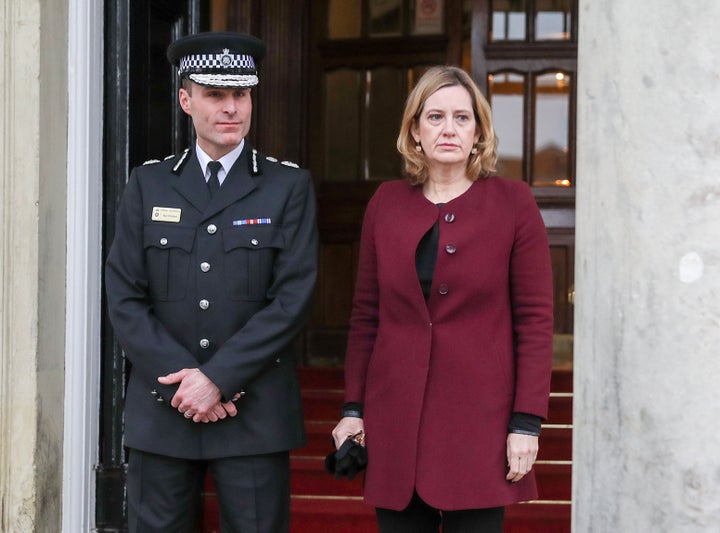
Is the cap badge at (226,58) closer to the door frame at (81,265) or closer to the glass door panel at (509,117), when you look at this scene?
the door frame at (81,265)

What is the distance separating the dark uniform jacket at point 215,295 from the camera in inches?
118

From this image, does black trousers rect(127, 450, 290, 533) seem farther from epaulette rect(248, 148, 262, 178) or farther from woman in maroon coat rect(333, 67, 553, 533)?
epaulette rect(248, 148, 262, 178)

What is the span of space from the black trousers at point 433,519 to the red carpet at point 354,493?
184 centimetres

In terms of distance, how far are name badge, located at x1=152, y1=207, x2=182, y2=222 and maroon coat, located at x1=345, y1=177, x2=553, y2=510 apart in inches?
24.9

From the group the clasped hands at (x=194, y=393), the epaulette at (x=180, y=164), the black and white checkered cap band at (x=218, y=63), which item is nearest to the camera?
the clasped hands at (x=194, y=393)

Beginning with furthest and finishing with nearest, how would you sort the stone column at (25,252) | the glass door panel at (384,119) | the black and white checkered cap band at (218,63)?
the glass door panel at (384,119), the stone column at (25,252), the black and white checkered cap band at (218,63)

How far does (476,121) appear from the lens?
2844mm

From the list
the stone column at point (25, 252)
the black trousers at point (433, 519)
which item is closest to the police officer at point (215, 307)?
the black trousers at point (433, 519)

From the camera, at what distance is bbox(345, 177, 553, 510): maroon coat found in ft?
8.96

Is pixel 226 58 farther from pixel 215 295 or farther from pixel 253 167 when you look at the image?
pixel 215 295

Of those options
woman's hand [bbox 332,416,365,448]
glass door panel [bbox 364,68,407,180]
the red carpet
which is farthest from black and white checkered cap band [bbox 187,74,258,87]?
glass door panel [bbox 364,68,407,180]

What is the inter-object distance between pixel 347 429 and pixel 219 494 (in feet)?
1.51

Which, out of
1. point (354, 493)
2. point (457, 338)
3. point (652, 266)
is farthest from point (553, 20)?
point (652, 266)

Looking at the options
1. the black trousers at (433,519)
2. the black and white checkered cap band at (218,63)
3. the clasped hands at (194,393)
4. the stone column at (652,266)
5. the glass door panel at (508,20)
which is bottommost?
the black trousers at (433,519)
